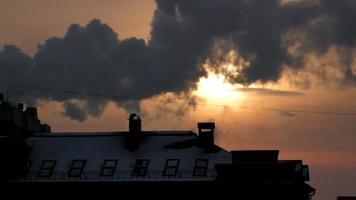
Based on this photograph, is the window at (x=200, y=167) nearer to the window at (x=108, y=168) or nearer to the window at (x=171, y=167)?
the window at (x=171, y=167)

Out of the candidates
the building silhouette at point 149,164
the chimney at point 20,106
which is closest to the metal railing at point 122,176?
the building silhouette at point 149,164

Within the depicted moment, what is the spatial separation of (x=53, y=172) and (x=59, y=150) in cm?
359

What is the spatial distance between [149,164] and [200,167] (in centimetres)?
446

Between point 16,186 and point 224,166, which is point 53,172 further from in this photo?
point 224,166

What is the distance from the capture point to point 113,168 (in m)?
91.2

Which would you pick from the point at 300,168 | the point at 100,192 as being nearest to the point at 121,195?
the point at 100,192

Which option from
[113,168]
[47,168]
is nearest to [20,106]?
[47,168]

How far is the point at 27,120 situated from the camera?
108m

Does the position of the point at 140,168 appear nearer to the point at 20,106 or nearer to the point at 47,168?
the point at 47,168

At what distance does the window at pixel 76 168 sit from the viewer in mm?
91244

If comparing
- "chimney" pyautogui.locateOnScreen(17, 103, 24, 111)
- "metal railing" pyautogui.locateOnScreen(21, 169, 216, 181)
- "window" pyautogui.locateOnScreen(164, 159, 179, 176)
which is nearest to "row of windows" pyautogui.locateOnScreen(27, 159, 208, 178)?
"window" pyautogui.locateOnScreen(164, 159, 179, 176)

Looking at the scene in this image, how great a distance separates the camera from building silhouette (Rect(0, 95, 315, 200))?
88.4 metres

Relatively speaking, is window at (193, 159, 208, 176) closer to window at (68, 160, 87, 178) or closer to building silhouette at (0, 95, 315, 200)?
building silhouette at (0, 95, 315, 200)

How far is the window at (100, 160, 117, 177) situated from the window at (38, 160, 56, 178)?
4.49 meters
